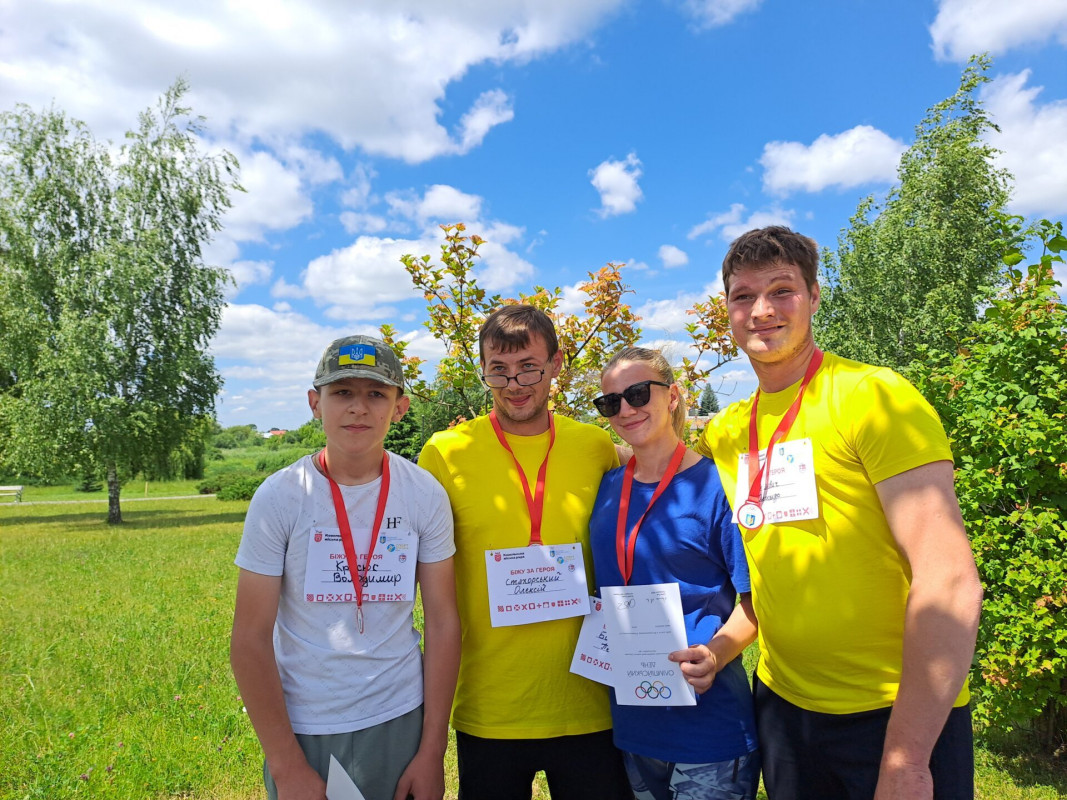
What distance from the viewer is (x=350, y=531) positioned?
2.32 m

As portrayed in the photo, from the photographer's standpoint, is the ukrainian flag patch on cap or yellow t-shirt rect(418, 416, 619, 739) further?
yellow t-shirt rect(418, 416, 619, 739)

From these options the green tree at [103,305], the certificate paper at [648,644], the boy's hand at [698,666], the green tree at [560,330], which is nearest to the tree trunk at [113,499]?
the green tree at [103,305]

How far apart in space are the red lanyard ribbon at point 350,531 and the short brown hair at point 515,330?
74 cm

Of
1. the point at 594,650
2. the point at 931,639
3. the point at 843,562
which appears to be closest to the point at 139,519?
the point at 594,650

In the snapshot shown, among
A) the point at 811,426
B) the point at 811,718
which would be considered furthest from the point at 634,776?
the point at 811,426

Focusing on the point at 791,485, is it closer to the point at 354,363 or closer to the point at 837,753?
the point at 837,753

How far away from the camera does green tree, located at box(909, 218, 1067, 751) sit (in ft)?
12.4

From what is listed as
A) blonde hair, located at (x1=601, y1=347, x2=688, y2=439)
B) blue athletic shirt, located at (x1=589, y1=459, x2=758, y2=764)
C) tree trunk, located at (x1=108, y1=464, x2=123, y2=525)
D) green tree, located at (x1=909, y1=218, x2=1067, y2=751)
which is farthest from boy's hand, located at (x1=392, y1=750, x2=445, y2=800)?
tree trunk, located at (x1=108, y1=464, x2=123, y2=525)

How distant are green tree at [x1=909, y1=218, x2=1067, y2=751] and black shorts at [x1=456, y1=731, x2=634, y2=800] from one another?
2777 mm

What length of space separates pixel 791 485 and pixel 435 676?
1447 mm

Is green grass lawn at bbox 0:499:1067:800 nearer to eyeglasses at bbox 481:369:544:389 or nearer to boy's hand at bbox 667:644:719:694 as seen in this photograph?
boy's hand at bbox 667:644:719:694

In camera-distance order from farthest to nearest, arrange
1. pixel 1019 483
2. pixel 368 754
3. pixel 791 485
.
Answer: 1. pixel 1019 483
2. pixel 368 754
3. pixel 791 485

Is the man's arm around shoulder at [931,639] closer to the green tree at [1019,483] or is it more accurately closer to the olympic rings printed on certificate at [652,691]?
the olympic rings printed on certificate at [652,691]

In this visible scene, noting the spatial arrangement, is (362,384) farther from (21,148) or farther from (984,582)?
(21,148)
